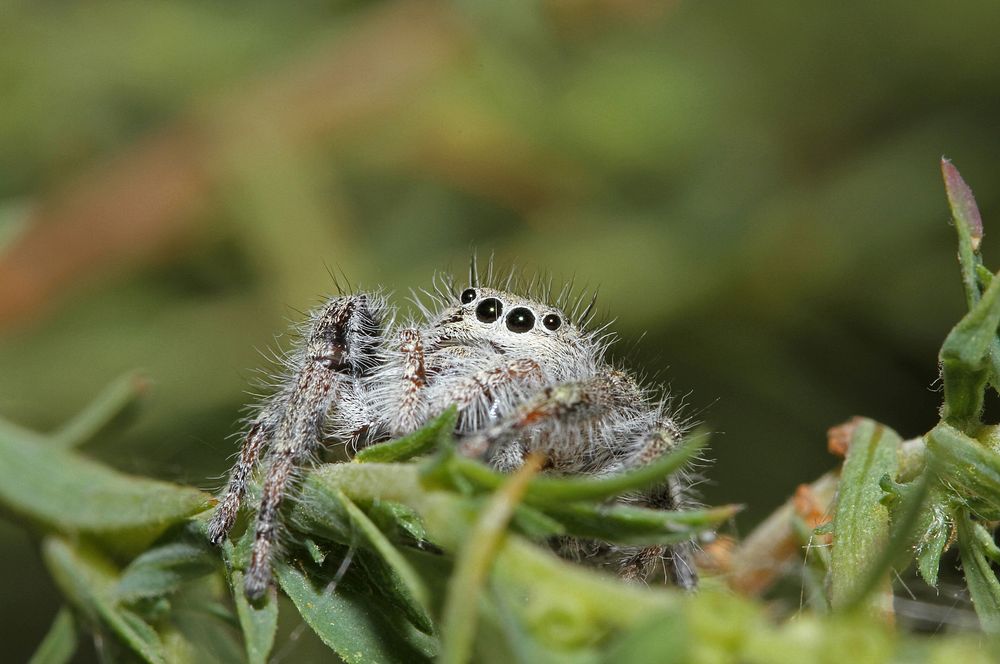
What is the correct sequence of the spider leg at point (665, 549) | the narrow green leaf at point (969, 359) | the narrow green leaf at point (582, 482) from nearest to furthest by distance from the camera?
1. the narrow green leaf at point (582, 482)
2. the narrow green leaf at point (969, 359)
3. the spider leg at point (665, 549)

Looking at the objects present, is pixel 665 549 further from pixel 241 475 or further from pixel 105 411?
pixel 105 411

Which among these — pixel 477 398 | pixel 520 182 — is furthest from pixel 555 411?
pixel 520 182

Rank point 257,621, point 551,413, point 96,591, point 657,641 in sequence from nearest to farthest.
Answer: point 657,641, point 257,621, point 96,591, point 551,413

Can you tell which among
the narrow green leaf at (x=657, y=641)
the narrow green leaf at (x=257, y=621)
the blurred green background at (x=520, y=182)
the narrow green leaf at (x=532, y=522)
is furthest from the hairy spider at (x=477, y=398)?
the blurred green background at (x=520, y=182)

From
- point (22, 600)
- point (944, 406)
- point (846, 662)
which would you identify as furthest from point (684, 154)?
point (846, 662)

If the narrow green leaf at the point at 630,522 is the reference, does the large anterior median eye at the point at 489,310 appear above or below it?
above

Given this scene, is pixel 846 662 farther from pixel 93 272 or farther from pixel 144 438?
pixel 93 272

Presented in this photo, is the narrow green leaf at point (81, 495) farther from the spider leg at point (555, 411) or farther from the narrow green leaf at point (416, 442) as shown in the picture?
the spider leg at point (555, 411)
